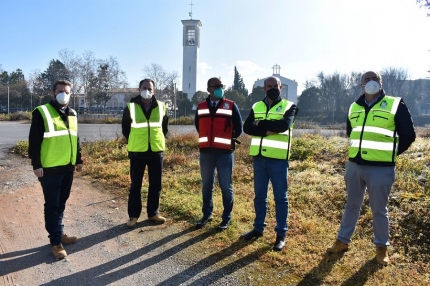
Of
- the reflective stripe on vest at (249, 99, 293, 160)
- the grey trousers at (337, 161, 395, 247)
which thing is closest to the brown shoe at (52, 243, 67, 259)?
the reflective stripe on vest at (249, 99, 293, 160)

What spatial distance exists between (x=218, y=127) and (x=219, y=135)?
0.12 metres

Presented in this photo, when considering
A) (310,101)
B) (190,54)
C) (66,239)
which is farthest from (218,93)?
(190,54)

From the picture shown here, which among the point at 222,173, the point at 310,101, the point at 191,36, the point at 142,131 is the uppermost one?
the point at 191,36

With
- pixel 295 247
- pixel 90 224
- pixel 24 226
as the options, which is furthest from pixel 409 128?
pixel 24 226

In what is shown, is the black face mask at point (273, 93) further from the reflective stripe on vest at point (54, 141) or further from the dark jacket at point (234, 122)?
the reflective stripe on vest at point (54, 141)

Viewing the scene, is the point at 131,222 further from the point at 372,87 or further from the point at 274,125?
the point at 372,87

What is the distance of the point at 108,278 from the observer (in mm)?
3551

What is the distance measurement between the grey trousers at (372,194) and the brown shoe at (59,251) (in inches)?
128

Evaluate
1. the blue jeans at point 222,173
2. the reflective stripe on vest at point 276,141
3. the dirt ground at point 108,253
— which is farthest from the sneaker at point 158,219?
the reflective stripe on vest at point 276,141

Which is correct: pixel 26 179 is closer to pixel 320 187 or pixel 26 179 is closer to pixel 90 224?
pixel 90 224

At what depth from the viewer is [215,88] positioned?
4789mm

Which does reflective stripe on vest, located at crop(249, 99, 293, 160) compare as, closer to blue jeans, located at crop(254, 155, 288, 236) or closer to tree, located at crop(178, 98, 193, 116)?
blue jeans, located at crop(254, 155, 288, 236)

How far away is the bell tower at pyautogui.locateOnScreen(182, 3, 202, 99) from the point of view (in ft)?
185

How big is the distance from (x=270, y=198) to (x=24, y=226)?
398 centimetres
